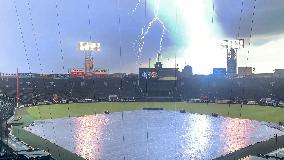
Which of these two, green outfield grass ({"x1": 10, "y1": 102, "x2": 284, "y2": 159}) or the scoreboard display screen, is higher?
the scoreboard display screen

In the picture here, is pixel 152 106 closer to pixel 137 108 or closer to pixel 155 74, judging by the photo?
pixel 137 108

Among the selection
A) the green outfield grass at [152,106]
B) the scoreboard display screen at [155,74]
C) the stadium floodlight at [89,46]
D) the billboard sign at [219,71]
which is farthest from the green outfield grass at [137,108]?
the stadium floodlight at [89,46]

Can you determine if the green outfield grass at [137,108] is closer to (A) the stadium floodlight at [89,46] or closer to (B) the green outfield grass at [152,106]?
(B) the green outfield grass at [152,106]

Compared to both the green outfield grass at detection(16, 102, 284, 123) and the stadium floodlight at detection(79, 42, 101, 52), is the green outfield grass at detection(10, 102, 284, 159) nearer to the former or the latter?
the green outfield grass at detection(16, 102, 284, 123)

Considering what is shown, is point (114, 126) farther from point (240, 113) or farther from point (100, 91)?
point (100, 91)

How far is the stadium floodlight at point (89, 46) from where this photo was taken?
14888 centimetres

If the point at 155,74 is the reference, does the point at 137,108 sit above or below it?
below

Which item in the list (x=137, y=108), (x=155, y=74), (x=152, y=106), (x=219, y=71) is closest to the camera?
(x=137, y=108)

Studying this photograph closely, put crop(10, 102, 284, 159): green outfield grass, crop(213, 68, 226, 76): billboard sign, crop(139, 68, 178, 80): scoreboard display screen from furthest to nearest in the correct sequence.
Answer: crop(213, 68, 226, 76): billboard sign → crop(139, 68, 178, 80): scoreboard display screen → crop(10, 102, 284, 159): green outfield grass

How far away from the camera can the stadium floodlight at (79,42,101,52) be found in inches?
5861

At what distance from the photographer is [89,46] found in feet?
490

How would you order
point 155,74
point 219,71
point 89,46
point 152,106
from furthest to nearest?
point 89,46 < point 219,71 < point 155,74 < point 152,106

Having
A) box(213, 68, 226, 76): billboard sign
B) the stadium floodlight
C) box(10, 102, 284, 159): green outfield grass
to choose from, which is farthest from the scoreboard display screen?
the stadium floodlight

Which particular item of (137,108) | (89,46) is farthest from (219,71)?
(89,46)
